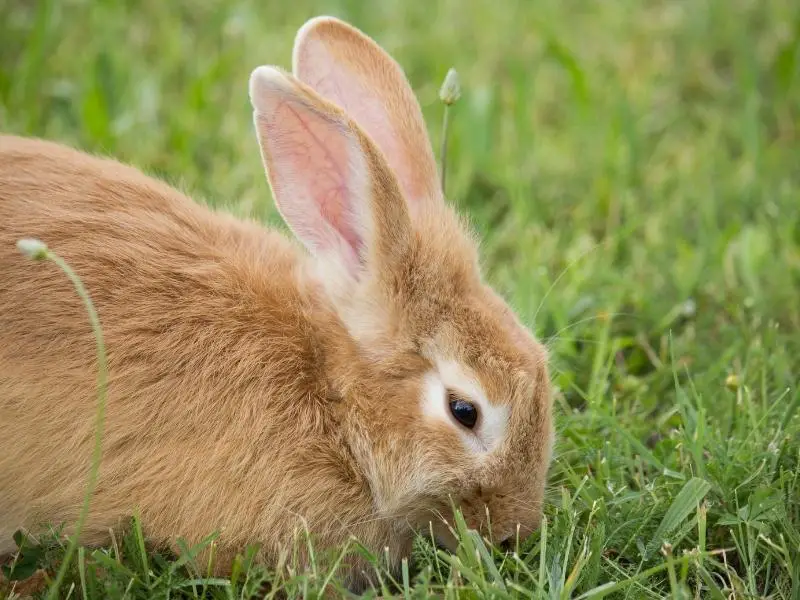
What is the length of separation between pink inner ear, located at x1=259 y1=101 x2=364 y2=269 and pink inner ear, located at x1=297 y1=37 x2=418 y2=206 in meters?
0.34

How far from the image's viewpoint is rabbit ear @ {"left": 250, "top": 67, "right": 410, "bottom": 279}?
2930mm

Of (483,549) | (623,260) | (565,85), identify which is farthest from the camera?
(565,85)

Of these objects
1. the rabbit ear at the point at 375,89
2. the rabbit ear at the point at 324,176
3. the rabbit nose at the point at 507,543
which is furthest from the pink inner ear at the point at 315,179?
the rabbit nose at the point at 507,543

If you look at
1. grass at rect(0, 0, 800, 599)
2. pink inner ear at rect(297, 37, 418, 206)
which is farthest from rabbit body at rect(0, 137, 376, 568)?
pink inner ear at rect(297, 37, 418, 206)

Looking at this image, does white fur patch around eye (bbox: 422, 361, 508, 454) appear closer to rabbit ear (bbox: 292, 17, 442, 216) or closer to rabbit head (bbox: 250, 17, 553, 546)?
rabbit head (bbox: 250, 17, 553, 546)

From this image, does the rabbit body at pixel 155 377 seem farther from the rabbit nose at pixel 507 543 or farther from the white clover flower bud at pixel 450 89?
the white clover flower bud at pixel 450 89

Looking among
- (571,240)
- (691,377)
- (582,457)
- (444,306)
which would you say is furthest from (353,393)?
(571,240)

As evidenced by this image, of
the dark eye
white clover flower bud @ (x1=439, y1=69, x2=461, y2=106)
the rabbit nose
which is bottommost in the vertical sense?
the rabbit nose

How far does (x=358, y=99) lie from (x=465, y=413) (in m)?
1.08

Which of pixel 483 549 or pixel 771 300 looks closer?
pixel 483 549

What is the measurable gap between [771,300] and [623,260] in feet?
1.97

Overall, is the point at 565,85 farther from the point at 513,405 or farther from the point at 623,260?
the point at 513,405

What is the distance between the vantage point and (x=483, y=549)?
2.81 meters

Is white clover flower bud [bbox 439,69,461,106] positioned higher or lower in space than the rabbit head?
higher
